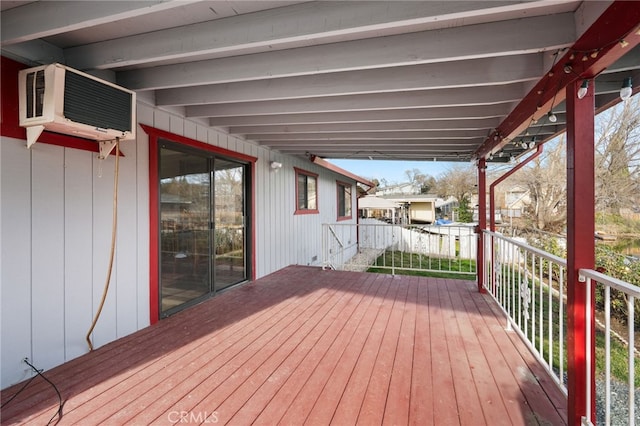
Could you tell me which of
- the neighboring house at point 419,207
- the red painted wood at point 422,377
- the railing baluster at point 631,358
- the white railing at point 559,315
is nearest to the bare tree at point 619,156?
the white railing at point 559,315

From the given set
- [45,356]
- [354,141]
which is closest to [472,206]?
[354,141]

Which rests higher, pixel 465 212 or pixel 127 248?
pixel 465 212

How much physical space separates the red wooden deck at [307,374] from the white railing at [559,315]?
0.23 m

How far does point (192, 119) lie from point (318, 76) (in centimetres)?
189

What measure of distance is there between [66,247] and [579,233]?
3.48 metres

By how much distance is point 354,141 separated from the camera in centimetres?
495

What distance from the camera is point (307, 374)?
2.22 meters

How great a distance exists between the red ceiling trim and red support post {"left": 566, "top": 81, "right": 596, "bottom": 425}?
103mm

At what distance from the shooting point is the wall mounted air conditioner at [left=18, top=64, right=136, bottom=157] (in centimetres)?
195

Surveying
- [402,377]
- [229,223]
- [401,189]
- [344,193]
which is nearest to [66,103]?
[229,223]

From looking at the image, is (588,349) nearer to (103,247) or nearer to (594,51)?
(594,51)

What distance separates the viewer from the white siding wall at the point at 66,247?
2.09m

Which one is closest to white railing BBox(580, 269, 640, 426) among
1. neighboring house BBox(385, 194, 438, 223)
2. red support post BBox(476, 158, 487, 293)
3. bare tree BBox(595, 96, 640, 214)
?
red support post BBox(476, 158, 487, 293)

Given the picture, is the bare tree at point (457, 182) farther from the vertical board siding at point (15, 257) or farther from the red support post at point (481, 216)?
the vertical board siding at point (15, 257)
